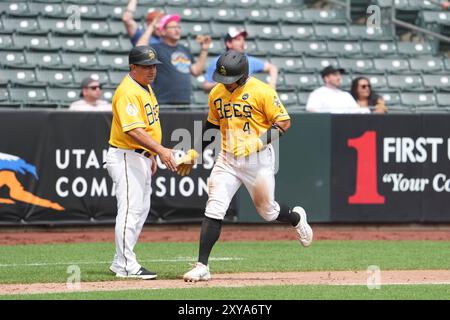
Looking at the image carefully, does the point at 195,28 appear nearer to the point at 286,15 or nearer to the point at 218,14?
the point at 218,14

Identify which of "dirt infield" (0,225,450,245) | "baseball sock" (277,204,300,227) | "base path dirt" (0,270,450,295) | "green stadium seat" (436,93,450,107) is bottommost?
"base path dirt" (0,270,450,295)

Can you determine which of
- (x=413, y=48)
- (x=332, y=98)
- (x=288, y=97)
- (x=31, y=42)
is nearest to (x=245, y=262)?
(x=332, y=98)

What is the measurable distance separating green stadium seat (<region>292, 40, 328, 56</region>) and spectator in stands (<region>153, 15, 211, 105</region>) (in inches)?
161

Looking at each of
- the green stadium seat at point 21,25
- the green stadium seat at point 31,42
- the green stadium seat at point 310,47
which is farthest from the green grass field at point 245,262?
the green stadium seat at point 310,47

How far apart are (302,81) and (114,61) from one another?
3.03m

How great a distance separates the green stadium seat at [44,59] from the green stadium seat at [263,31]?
11.1ft

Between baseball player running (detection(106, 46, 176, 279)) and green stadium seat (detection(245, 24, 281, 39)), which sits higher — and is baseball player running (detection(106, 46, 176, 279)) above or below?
below

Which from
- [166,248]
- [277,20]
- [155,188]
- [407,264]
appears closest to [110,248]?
[166,248]

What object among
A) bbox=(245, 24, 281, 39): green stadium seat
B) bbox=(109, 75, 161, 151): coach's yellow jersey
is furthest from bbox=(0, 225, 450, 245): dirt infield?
bbox=(245, 24, 281, 39): green stadium seat

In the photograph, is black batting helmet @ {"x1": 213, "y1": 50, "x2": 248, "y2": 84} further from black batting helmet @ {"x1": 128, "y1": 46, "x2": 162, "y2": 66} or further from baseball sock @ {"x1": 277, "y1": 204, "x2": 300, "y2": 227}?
baseball sock @ {"x1": 277, "y1": 204, "x2": 300, "y2": 227}

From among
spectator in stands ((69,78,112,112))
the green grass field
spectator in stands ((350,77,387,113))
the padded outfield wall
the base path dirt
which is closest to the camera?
the green grass field

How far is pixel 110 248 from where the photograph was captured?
12.2 metres

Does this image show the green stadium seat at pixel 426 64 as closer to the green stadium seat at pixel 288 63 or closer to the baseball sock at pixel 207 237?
the green stadium seat at pixel 288 63

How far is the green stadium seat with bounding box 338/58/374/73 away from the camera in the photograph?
701 inches
